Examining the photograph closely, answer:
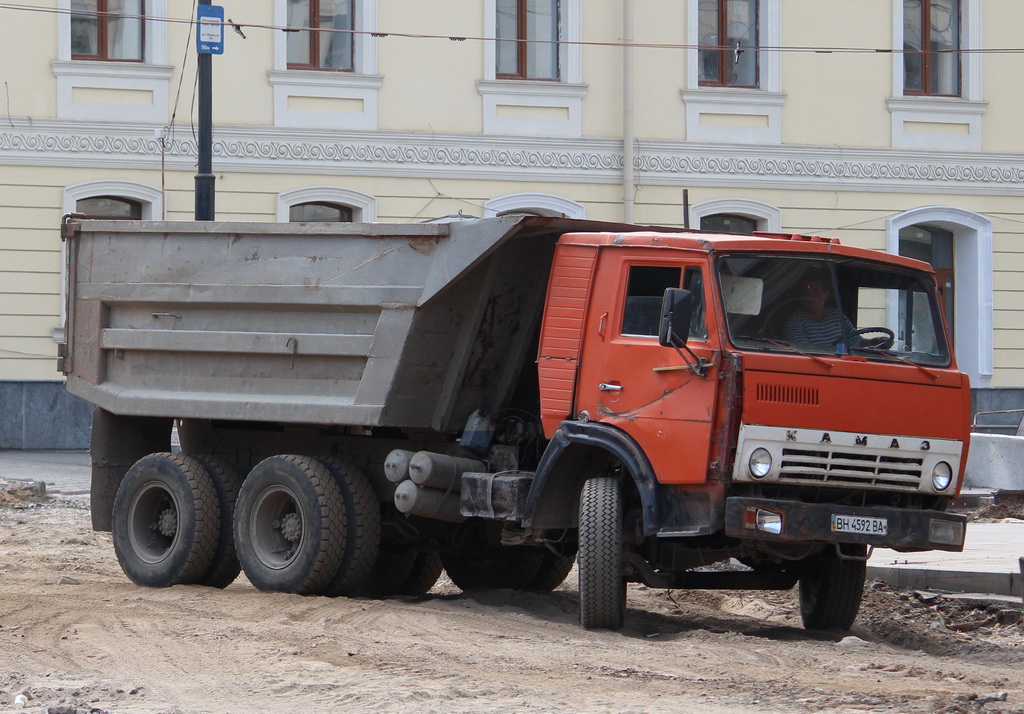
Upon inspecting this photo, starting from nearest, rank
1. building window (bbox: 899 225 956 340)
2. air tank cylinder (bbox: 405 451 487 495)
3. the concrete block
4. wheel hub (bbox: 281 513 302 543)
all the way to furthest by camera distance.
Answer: air tank cylinder (bbox: 405 451 487 495)
wheel hub (bbox: 281 513 302 543)
the concrete block
building window (bbox: 899 225 956 340)

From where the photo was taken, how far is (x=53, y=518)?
15.1 metres

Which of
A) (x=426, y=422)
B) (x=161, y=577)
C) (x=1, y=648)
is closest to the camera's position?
(x=1, y=648)

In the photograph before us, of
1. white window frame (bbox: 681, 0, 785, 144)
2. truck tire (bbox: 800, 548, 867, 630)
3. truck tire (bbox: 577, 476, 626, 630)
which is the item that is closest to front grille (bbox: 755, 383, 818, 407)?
truck tire (bbox: 577, 476, 626, 630)

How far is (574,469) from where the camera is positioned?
30.1 feet

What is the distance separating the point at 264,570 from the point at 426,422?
1483 mm

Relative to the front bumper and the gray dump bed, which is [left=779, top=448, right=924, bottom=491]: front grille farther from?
the gray dump bed

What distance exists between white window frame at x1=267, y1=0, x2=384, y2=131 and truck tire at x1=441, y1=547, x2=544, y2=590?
11.7m

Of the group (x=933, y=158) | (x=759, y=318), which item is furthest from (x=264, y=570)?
(x=933, y=158)

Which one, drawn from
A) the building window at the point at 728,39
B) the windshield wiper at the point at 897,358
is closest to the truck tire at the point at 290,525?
the windshield wiper at the point at 897,358

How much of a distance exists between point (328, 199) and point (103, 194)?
3.01m

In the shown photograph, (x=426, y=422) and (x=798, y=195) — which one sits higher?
(x=798, y=195)

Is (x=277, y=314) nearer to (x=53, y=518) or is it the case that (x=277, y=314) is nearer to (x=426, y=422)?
(x=426, y=422)

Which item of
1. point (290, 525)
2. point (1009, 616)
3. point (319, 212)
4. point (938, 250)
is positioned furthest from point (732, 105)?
point (290, 525)

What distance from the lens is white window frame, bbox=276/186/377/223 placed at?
21734mm
